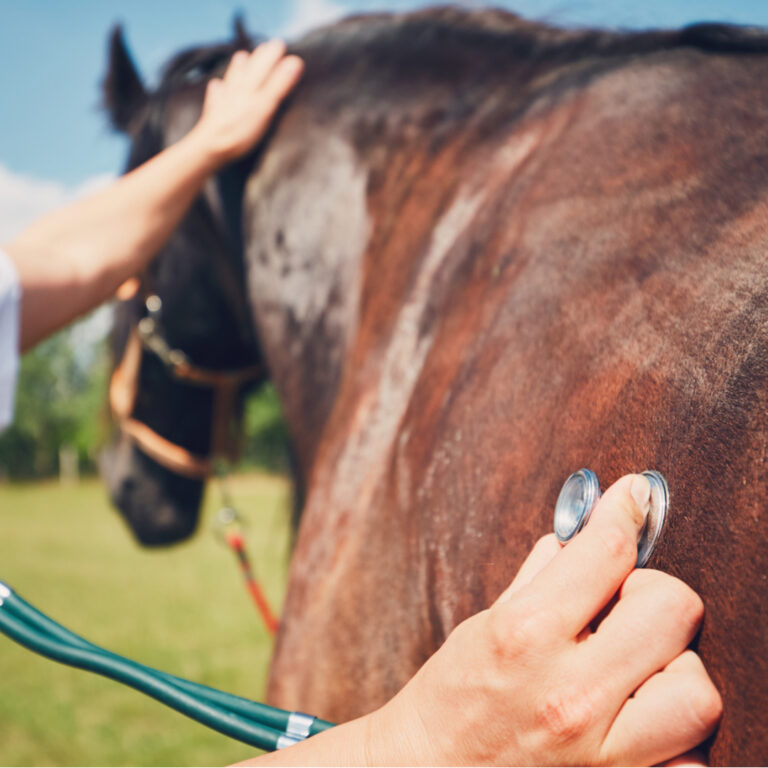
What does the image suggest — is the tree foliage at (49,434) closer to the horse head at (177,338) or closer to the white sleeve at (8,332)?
the horse head at (177,338)

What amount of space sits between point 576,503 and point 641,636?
0.14 m

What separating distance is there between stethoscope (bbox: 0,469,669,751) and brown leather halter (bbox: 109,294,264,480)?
4.10 feet

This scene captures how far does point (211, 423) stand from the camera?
2.27 meters

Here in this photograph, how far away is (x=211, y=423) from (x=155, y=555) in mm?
9360

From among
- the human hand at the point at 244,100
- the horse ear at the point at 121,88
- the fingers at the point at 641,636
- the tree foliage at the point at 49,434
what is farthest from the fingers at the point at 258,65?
the tree foliage at the point at 49,434

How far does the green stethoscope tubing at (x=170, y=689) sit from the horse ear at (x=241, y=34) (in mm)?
1450

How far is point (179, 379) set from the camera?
2174mm

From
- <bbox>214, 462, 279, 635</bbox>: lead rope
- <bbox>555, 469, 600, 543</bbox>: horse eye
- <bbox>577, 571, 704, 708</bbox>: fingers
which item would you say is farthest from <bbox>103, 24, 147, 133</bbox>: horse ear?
<bbox>577, 571, 704, 708</bbox>: fingers

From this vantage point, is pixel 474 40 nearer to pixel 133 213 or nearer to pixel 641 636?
pixel 133 213

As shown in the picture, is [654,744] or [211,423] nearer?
[654,744]

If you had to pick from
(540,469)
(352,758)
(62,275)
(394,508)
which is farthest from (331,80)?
(352,758)

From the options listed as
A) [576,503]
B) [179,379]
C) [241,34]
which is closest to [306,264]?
[241,34]

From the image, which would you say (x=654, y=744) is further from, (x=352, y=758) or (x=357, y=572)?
(x=357, y=572)

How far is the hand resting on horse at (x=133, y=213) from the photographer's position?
3.89 ft
